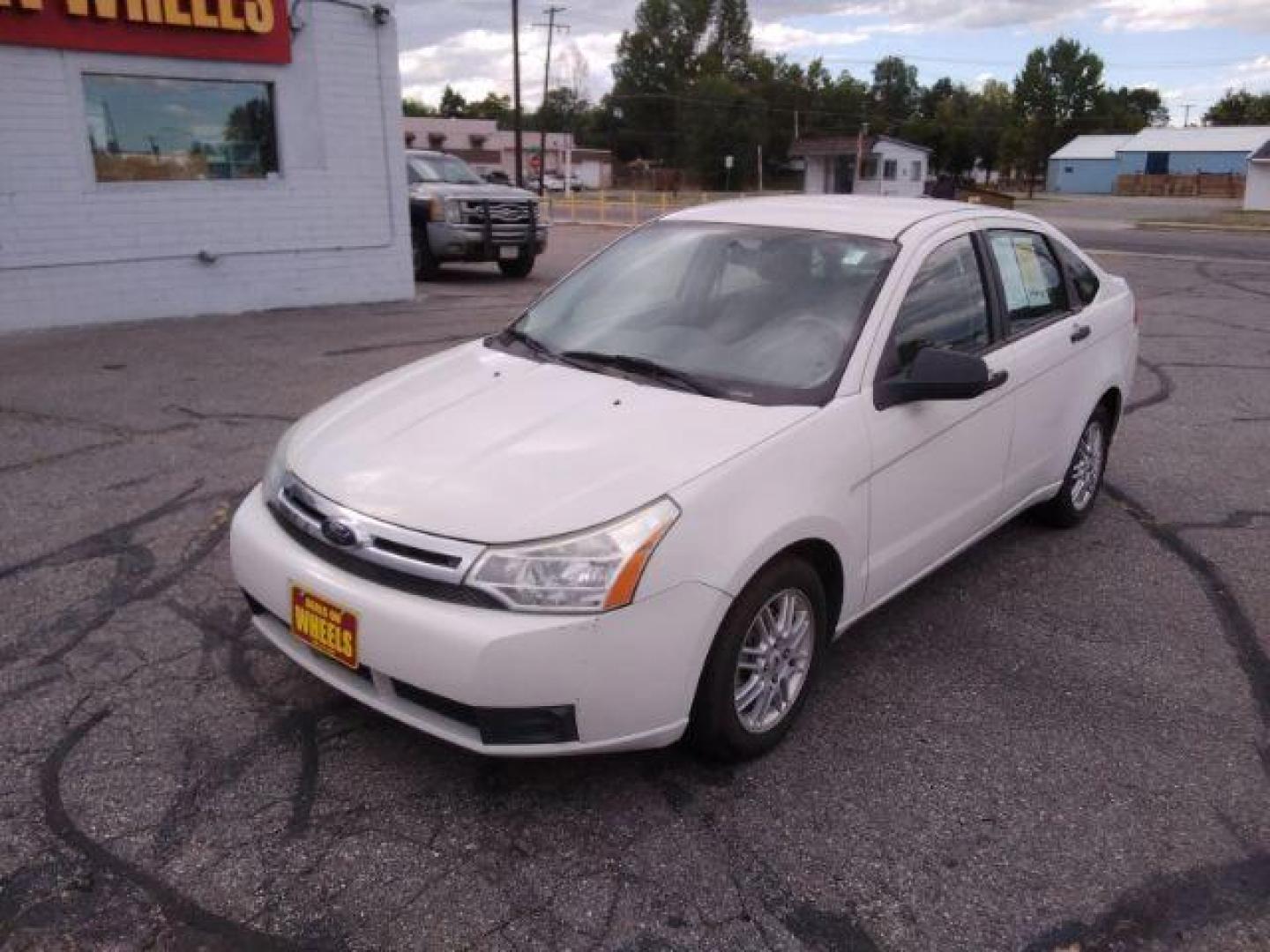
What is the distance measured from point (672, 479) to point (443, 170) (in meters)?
14.2

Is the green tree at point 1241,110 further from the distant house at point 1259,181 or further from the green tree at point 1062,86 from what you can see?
the distant house at point 1259,181

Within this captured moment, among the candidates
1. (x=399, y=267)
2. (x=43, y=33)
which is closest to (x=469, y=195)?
(x=399, y=267)

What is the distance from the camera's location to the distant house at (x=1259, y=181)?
48.2 metres

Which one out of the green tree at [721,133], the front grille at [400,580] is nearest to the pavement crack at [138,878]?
the front grille at [400,580]

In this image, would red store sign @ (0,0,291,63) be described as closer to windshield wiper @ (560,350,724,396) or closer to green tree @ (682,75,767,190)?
windshield wiper @ (560,350,724,396)

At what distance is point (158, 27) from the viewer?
10.5 metres

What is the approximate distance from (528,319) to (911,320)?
1522 mm

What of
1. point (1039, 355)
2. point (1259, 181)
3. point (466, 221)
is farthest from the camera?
point (1259, 181)

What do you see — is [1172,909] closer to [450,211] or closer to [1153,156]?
[450,211]

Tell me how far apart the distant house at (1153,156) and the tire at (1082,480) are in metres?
83.3

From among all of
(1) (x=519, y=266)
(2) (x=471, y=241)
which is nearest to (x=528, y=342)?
(2) (x=471, y=241)

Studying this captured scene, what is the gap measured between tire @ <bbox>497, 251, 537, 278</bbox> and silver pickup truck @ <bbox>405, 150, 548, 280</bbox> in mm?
22

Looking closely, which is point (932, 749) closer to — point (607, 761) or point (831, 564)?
point (831, 564)

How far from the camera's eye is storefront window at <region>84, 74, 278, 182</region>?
34.7ft
